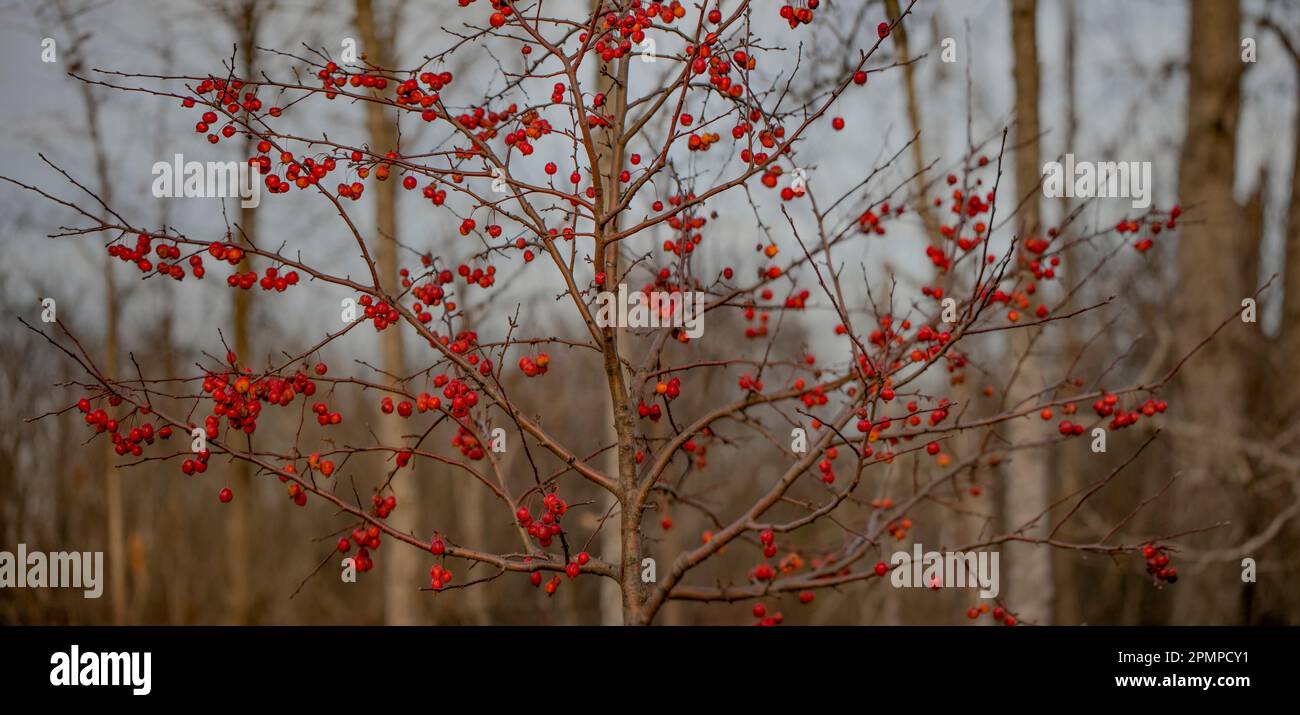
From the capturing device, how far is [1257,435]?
8.55 metres

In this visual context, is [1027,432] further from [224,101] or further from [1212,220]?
[224,101]

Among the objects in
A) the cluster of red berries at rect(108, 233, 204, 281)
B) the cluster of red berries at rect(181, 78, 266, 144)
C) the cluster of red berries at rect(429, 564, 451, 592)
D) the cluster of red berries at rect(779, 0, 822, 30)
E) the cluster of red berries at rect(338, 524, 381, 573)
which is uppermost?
the cluster of red berries at rect(779, 0, 822, 30)

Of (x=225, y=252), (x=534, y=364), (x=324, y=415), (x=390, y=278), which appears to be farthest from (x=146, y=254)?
(x=390, y=278)

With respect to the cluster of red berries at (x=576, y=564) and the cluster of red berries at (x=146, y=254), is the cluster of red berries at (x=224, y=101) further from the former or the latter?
the cluster of red berries at (x=576, y=564)

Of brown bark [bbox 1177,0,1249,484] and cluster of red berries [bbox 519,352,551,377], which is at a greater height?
brown bark [bbox 1177,0,1249,484]

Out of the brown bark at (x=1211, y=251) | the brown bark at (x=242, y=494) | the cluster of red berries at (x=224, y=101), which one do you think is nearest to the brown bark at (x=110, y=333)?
the brown bark at (x=242, y=494)

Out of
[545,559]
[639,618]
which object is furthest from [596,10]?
[639,618]

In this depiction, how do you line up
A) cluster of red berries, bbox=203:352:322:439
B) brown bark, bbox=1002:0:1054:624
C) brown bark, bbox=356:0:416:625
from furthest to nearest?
1. brown bark, bbox=356:0:416:625
2. brown bark, bbox=1002:0:1054:624
3. cluster of red berries, bbox=203:352:322:439

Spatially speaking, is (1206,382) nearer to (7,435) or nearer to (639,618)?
(639,618)

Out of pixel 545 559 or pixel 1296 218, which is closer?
pixel 545 559

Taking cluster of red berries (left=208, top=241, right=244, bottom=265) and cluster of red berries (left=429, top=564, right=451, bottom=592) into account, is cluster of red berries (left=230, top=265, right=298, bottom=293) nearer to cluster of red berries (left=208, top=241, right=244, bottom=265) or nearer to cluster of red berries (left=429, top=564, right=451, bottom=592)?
cluster of red berries (left=208, top=241, right=244, bottom=265)

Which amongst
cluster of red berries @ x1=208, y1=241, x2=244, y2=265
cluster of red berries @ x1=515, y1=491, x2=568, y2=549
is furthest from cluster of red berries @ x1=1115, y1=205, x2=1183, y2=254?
cluster of red berries @ x1=208, y1=241, x2=244, y2=265

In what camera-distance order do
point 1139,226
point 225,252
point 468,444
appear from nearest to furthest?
point 225,252 < point 468,444 < point 1139,226
